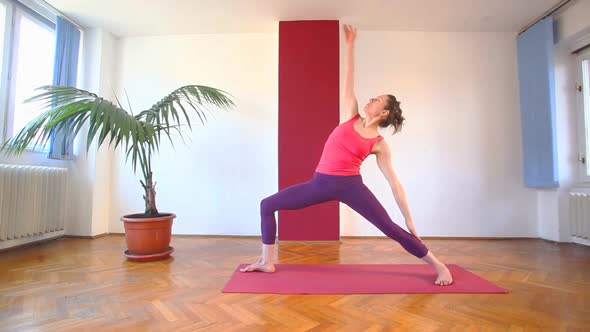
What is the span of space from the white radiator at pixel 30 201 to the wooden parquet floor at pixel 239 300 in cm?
31

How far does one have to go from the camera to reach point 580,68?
11.0ft

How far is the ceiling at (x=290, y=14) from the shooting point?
3189 millimetres

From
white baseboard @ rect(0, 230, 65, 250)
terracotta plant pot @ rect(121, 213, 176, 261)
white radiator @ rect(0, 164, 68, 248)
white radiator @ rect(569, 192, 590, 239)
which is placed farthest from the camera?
white radiator @ rect(569, 192, 590, 239)

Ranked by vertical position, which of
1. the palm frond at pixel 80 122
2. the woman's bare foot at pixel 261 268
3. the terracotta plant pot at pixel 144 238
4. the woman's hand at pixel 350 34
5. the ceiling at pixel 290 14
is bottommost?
the woman's bare foot at pixel 261 268

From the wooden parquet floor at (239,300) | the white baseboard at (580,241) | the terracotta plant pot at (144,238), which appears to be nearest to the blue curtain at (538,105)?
the white baseboard at (580,241)

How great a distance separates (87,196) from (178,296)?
2.63m

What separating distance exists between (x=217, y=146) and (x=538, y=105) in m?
3.75

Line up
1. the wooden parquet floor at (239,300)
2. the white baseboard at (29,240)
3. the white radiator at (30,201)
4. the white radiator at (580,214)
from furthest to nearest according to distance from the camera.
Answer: the white radiator at (580,214) → the white baseboard at (29,240) → the white radiator at (30,201) → the wooden parquet floor at (239,300)

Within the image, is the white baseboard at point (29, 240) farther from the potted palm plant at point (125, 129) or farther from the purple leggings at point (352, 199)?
the purple leggings at point (352, 199)

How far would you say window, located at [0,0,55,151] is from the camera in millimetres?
2932

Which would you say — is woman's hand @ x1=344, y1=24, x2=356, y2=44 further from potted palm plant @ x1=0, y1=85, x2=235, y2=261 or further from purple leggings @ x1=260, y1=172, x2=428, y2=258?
potted palm plant @ x1=0, y1=85, x2=235, y2=261

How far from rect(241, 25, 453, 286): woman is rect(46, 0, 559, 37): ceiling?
1.59 m

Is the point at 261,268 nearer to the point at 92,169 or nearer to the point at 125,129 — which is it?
the point at 125,129

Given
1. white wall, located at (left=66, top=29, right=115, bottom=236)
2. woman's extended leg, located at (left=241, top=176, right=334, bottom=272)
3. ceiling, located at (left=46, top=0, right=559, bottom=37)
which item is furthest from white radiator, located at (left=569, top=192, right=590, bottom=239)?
white wall, located at (left=66, top=29, right=115, bottom=236)
